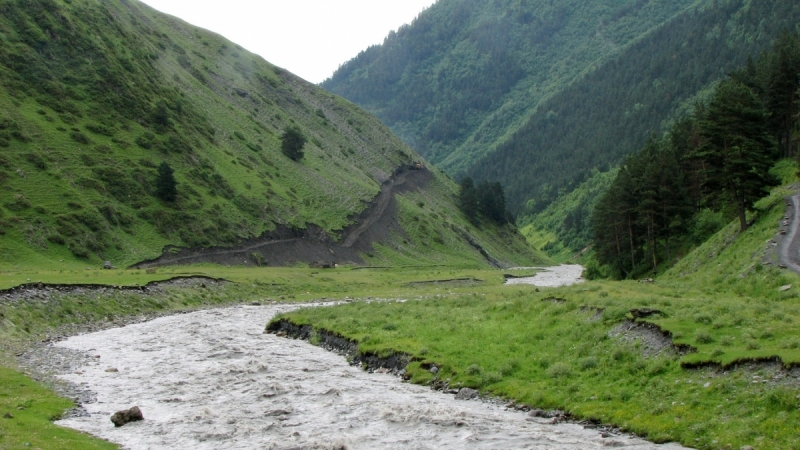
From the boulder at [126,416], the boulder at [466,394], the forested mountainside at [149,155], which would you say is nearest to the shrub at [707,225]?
the boulder at [466,394]

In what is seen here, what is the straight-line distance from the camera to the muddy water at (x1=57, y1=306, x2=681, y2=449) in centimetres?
2128

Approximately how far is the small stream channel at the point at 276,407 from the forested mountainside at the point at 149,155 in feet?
142

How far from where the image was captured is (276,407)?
2603 centimetres

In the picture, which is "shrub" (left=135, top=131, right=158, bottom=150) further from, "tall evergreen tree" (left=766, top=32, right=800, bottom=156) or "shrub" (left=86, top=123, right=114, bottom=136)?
"tall evergreen tree" (left=766, top=32, right=800, bottom=156)

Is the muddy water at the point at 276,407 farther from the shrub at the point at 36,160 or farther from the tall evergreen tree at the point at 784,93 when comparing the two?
the tall evergreen tree at the point at 784,93

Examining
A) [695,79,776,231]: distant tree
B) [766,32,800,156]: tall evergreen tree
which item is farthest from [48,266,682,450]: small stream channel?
[766,32,800,156]: tall evergreen tree

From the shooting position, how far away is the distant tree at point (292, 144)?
486 feet

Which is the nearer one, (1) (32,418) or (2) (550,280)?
(1) (32,418)

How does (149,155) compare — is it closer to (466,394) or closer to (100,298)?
(100,298)

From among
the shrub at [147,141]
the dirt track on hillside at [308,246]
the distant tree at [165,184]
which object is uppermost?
the shrub at [147,141]

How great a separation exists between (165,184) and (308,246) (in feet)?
94.6

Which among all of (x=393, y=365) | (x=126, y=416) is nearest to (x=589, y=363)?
(x=393, y=365)

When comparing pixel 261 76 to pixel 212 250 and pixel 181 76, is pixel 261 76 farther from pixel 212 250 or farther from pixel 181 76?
pixel 212 250

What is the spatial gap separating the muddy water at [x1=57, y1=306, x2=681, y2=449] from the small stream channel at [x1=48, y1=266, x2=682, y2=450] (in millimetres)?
43
